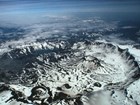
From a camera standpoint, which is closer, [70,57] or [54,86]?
[54,86]

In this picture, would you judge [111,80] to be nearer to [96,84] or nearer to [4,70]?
[96,84]

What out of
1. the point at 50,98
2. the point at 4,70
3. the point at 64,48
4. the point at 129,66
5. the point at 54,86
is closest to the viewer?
the point at 50,98

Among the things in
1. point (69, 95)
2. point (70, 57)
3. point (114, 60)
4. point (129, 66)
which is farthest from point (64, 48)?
point (69, 95)

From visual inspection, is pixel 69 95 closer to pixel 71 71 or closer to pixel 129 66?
pixel 71 71

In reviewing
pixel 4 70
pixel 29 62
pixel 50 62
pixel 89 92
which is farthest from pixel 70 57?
pixel 89 92

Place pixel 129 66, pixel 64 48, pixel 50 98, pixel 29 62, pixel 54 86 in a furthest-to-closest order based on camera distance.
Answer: pixel 64 48
pixel 29 62
pixel 129 66
pixel 54 86
pixel 50 98

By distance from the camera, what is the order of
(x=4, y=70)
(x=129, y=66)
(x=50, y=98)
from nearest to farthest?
(x=50, y=98)
(x=129, y=66)
(x=4, y=70)
